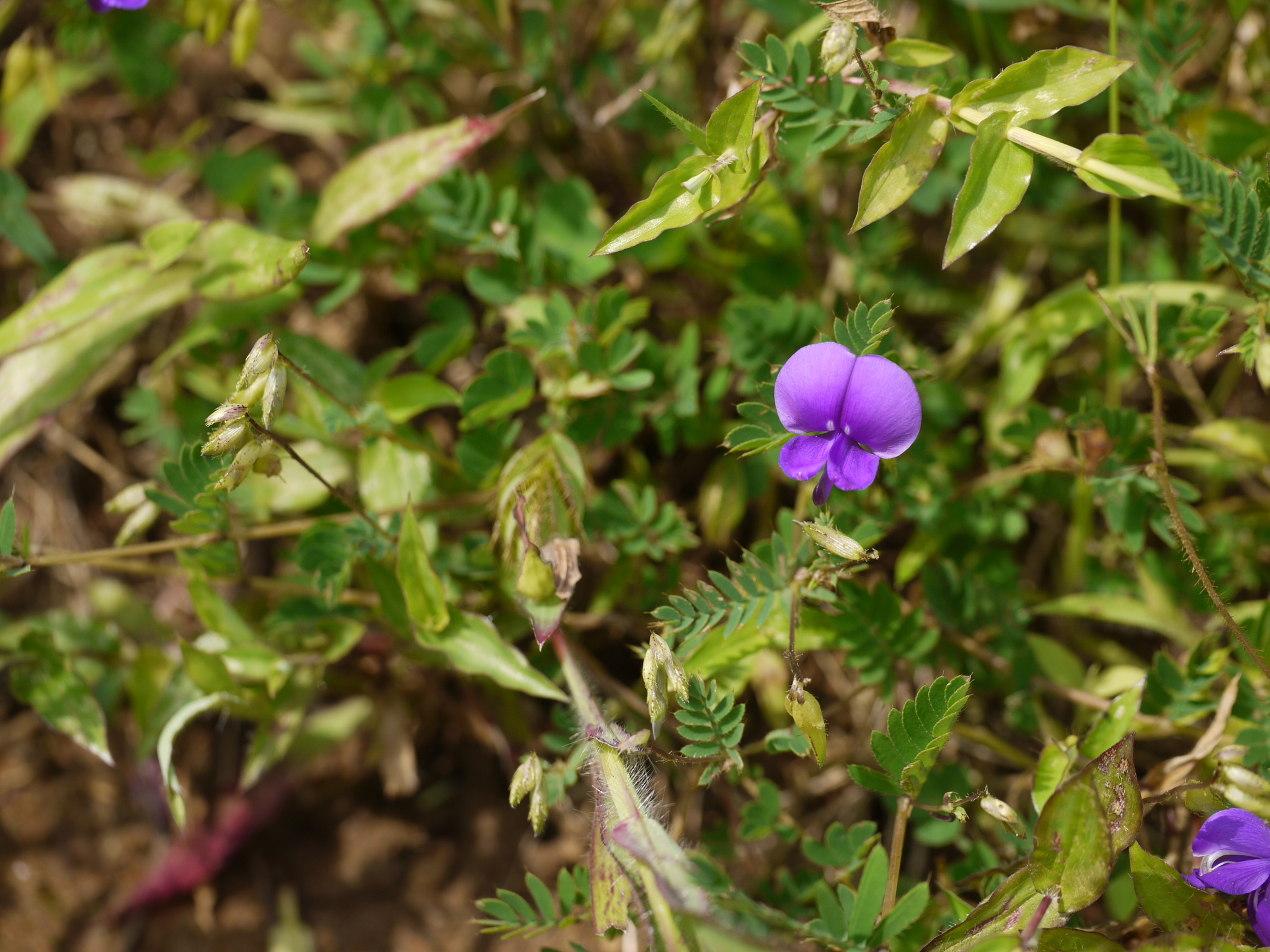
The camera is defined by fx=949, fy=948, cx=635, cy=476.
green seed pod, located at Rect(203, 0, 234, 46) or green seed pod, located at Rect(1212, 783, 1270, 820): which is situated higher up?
green seed pod, located at Rect(203, 0, 234, 46)

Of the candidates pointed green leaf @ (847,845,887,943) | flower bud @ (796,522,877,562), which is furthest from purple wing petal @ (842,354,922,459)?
pointed green leaf @ (847,845,887,943)

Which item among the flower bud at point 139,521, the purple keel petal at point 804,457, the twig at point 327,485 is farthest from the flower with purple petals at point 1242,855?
the flower bud at point 139,521

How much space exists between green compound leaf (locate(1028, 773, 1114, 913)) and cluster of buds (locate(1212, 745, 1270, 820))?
0.86 ft

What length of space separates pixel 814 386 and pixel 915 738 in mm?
620

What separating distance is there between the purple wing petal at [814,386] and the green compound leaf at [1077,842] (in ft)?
2.20

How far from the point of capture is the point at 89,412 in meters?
3.02

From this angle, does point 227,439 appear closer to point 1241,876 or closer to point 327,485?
point 327,485

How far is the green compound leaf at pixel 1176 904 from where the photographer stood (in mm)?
1544

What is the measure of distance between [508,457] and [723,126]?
0.95 meters

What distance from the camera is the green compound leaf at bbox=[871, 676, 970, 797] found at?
1.54 m

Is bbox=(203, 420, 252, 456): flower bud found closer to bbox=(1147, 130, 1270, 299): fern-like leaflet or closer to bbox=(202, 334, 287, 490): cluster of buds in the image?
bbox=(202, 334, 287, 490): cluster of buds

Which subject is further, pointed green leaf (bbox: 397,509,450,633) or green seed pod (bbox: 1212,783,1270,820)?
pointed green leaf (bbox: 397,509,450,633)

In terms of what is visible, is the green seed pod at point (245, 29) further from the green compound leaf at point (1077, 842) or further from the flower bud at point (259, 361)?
the green compound leaf at point (1077, 842)

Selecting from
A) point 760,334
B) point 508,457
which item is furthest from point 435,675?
point 760,334
